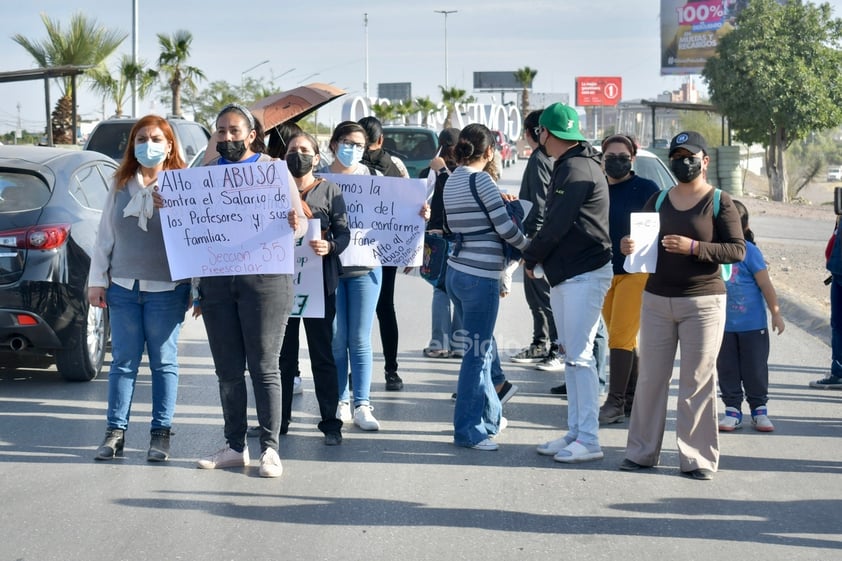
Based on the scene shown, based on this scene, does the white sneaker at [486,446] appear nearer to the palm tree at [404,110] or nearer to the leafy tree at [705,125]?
the leafy tree at [705,125]

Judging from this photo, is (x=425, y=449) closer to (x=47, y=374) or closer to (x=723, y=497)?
(x=723, y=497)

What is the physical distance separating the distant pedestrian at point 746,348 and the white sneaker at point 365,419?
92.8 inches

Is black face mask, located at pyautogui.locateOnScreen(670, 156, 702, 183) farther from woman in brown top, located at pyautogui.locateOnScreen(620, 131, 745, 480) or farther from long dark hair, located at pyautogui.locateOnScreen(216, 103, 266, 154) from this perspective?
long dark hair, located at pyautogui.locateOnScreen(216, 103, 266, 154)

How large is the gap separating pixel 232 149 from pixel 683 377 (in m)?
2.93

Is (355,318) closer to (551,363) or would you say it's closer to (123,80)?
(551,363)

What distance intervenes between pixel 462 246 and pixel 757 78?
112 feet

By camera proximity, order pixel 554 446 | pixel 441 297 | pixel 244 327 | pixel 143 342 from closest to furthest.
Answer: pixel 244 327 < pixel 143 342 < pixel 554 446 < pixel 441 297

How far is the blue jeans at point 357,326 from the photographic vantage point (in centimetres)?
780

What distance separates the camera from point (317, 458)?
7.12 meters

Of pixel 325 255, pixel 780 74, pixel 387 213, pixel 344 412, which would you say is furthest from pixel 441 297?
pixel 780 74

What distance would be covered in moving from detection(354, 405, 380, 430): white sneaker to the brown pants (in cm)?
178

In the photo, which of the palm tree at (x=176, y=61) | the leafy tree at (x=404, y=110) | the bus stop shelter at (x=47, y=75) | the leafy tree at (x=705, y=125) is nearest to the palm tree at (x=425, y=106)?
the leafy tree at (x=404, y=110)

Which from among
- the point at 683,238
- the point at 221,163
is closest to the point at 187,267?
the point at 221,163

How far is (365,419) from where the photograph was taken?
7.86 meters
